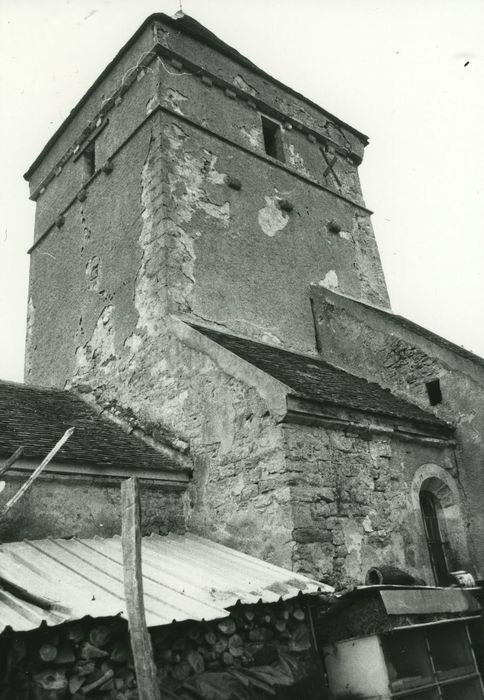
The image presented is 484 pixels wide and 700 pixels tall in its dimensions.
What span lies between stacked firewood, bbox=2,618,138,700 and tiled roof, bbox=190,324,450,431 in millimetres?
3382

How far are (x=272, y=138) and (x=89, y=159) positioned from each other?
3841 mm

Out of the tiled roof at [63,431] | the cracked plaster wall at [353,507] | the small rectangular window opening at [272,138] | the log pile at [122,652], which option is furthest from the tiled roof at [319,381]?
the small rectangular window opening at [272,138]

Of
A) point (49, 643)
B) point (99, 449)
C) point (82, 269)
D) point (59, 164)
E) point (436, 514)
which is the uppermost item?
point (59, 164)

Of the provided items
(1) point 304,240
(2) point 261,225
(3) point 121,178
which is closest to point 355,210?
(1) point 304,240

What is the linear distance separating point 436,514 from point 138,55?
9578 millimetres

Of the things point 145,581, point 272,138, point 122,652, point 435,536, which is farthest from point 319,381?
point 272,138

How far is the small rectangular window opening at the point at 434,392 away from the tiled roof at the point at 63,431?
404 centimetres

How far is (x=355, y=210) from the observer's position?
1330cm

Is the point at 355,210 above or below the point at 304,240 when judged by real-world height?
above

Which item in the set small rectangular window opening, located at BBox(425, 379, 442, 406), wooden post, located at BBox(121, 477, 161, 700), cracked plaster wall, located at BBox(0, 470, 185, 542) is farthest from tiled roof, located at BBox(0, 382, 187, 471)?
small rectangular window opening, located at BBox(425, 379, 442, 406)

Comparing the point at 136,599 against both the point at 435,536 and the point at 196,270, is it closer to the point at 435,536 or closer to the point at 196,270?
the point at 435,536

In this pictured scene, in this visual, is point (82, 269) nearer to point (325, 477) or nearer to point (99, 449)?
point (99, 449)

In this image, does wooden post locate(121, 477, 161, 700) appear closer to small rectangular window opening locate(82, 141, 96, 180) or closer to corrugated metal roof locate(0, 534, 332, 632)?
corrugated metal roof locate(0, 534, 332, 632)

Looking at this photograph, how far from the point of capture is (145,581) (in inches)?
211
